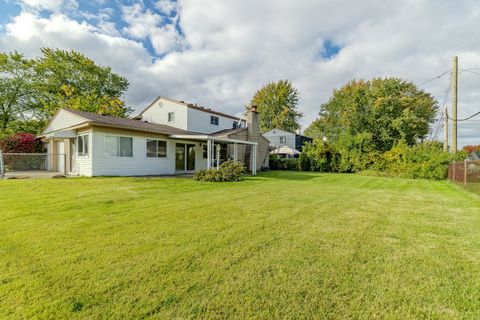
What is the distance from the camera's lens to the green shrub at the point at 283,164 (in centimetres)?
2223

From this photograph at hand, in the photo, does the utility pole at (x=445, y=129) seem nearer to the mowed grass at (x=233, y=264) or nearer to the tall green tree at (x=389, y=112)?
the tall green tree at (x=389, y=112)

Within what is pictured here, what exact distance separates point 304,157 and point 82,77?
27.8 meters

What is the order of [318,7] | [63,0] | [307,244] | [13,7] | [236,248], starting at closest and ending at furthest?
1. [236,248]
2. [307,244]
3. [318,7]
4. [13,7]
5. [63,0]

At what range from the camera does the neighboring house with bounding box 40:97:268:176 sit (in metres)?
11.6

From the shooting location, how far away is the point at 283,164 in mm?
22734

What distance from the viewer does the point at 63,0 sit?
536 inches

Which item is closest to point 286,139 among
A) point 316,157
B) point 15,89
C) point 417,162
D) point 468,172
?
point 316,157

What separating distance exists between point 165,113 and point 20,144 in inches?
410

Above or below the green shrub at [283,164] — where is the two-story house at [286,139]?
above

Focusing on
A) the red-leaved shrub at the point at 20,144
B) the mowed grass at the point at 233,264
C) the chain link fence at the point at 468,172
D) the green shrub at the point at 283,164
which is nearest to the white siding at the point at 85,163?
the mowed grass at the point at 233,264

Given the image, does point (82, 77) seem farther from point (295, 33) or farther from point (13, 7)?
point (295, 33)

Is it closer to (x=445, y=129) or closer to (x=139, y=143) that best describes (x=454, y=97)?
(x=445, y=129)

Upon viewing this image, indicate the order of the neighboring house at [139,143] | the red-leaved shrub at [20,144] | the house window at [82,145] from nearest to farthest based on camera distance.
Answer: the neighboring house at [139,143]
the house window at [82,145]
the red-leaved shrub at [20,144]

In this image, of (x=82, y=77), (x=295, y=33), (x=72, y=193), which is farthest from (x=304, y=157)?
(x=82, y=77)
